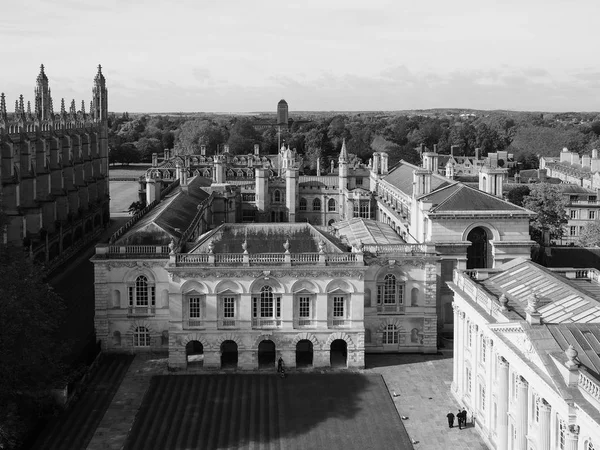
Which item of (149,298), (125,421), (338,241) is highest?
(338,241)

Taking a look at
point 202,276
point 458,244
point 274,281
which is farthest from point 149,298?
point 458,244

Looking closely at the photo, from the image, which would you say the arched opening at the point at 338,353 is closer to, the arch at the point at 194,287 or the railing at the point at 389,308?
the railing at the point at 389,308

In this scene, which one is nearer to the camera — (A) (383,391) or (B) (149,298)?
(A) (383,391)

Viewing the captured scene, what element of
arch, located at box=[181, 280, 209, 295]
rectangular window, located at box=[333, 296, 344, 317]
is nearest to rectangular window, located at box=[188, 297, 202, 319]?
arch, located at box=[181, 280, 209, 295]

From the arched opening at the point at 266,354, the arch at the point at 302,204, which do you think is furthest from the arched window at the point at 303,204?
the arched opening at the point at 266,354

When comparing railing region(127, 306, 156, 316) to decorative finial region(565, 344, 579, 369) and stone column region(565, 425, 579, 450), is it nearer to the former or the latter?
decorative finial region(565, 344, 579, 369)

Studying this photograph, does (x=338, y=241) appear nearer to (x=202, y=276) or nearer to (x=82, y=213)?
(x=202, y=276)
